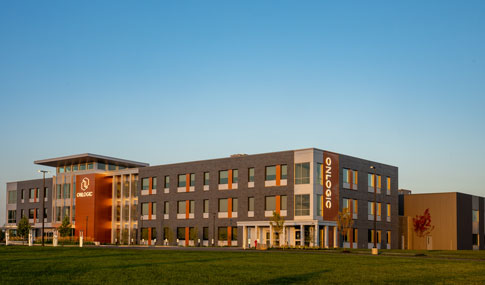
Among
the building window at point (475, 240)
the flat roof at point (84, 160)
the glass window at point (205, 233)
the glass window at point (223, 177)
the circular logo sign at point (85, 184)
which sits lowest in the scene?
the building window at point (475, 240)

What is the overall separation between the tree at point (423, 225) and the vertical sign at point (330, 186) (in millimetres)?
19075

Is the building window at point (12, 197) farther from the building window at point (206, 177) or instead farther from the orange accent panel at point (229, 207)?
the orange accent panel at point (229, 207)

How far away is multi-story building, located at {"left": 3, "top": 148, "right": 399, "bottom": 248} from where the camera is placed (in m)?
72.0

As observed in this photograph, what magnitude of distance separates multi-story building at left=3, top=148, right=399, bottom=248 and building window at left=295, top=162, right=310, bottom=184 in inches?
4.9

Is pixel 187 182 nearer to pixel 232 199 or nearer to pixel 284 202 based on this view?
pixel 232 199

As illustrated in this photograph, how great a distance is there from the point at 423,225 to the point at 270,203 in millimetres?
25428

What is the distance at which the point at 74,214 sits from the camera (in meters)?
99.2

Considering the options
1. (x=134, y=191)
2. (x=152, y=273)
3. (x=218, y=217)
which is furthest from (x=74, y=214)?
(x=152, y=273)

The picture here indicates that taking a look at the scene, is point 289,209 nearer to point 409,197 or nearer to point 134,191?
point 409,197

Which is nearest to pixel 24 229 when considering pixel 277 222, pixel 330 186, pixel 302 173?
pixel 277 222

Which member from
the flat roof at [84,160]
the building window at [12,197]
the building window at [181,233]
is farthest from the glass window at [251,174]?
the building window at [12,197]

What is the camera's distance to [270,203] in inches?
2963

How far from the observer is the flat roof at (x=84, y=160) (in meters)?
97.1

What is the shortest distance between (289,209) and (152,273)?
1981 inches
